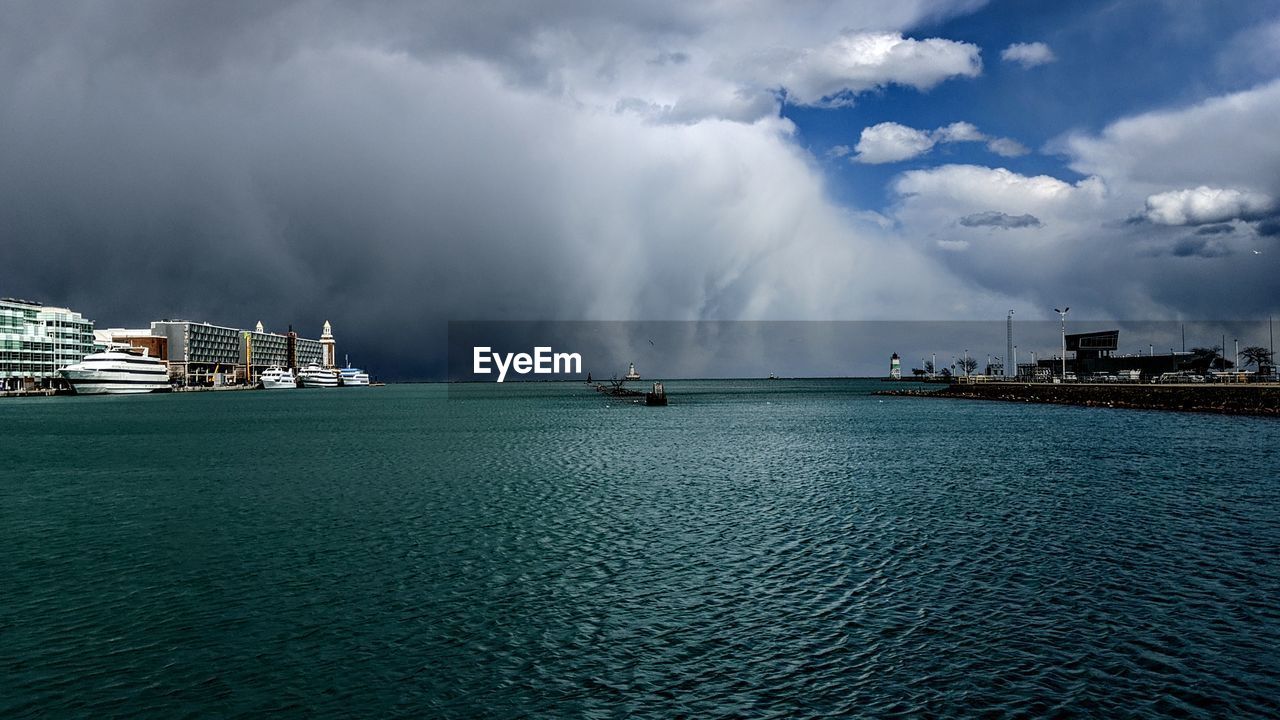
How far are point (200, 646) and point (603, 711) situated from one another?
10.2m

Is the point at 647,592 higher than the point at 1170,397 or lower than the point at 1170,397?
lower

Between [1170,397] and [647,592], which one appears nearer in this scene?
[647,592]

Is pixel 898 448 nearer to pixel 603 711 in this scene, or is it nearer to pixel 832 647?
pixel 832 647

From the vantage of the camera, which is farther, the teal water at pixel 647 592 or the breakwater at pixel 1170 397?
the breakwater at pixel 1170 397

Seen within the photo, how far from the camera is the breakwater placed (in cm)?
10256

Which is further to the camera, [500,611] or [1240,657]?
[500,611]

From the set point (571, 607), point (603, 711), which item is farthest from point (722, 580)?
point (603, 711)

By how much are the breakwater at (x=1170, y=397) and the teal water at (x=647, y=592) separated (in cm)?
6531

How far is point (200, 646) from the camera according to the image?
60.3 feet

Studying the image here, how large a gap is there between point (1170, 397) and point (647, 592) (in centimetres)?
12542

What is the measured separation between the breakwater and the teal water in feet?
214

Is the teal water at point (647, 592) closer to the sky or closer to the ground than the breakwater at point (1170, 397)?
closer to the ground

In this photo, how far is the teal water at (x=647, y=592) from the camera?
609 inches

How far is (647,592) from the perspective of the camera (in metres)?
22.6
